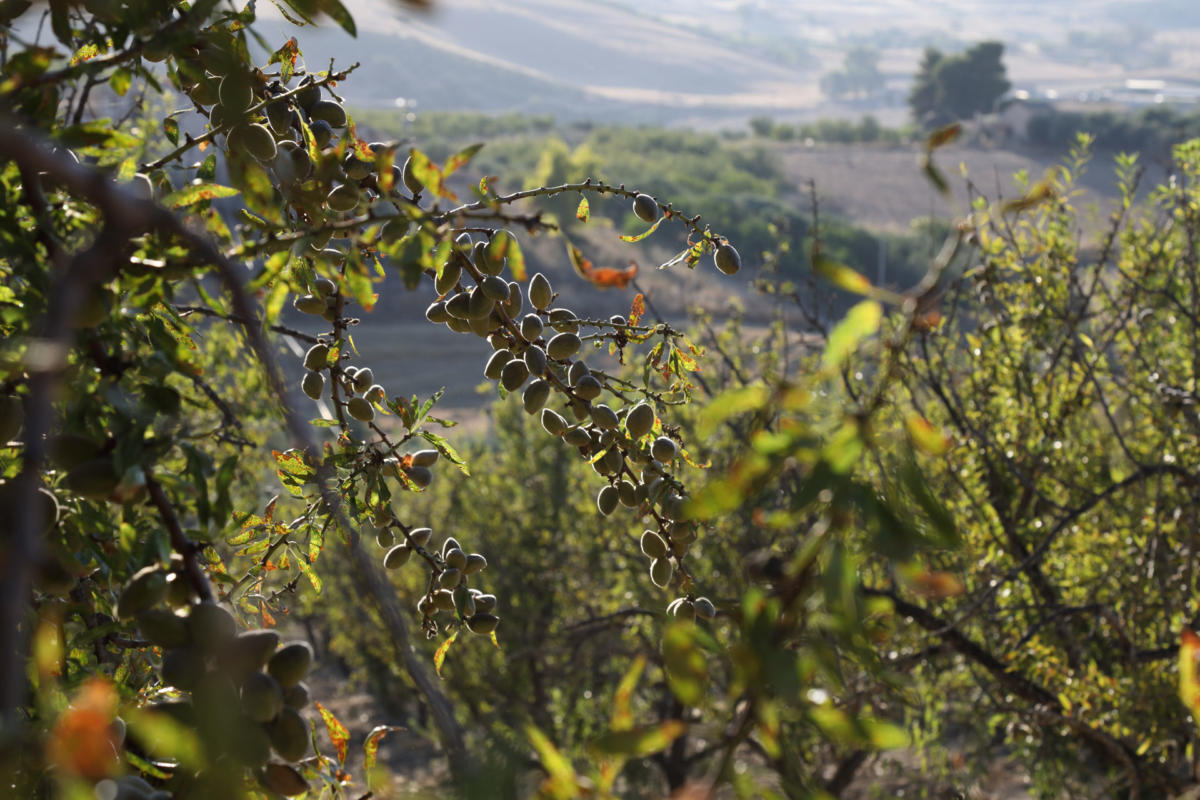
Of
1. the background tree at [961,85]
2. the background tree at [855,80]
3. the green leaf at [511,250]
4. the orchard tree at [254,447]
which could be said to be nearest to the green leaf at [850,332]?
the orchard tree at [254,447]

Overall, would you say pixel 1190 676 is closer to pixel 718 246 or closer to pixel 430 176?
pixel 430 176

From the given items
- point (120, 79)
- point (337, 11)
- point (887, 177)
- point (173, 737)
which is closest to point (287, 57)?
point (120, 79)

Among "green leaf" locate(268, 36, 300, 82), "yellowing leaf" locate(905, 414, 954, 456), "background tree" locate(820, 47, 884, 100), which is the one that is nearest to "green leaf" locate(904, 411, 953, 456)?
"yellowing leaf" locate(905, 414, 954, 456)

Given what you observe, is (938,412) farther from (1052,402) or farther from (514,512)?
(514,512)

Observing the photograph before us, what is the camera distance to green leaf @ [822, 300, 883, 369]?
14.3 inches

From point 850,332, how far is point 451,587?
0.58 metres

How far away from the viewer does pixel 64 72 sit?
1.75 feet

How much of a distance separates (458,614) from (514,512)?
4.63 m

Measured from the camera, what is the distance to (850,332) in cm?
38

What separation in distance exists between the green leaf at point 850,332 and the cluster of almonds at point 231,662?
11.5 inches

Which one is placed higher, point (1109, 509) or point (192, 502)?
point (192, 502)

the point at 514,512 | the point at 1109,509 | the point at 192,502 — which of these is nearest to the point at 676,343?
the point at 192,502

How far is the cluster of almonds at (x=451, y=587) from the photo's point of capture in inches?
32.9

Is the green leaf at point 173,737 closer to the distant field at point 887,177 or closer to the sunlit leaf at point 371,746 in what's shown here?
the sunlit leaf at point 371,746
